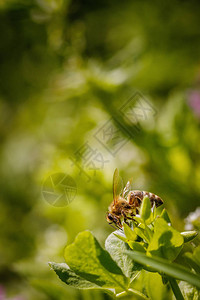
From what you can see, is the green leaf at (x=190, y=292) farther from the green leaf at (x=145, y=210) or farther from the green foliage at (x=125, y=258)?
the green leaf at (x=145, y=210)

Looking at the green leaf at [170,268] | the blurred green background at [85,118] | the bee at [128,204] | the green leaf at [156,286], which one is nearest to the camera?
the green leaf at [170,268]

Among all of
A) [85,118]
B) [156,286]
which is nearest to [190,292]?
[156,286]

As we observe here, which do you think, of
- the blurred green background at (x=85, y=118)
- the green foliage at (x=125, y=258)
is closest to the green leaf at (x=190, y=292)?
the green foliage at (x=125, y=258)

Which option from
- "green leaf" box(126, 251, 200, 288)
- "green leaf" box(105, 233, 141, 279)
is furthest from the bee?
"green leaf" box(126, 251, 200, 288)

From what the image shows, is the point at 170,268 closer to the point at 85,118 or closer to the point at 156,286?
the point at 156,286

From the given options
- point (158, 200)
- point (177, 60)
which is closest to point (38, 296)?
point (158, 200)

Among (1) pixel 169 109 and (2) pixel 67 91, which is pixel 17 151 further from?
(1) pixel 169 109
